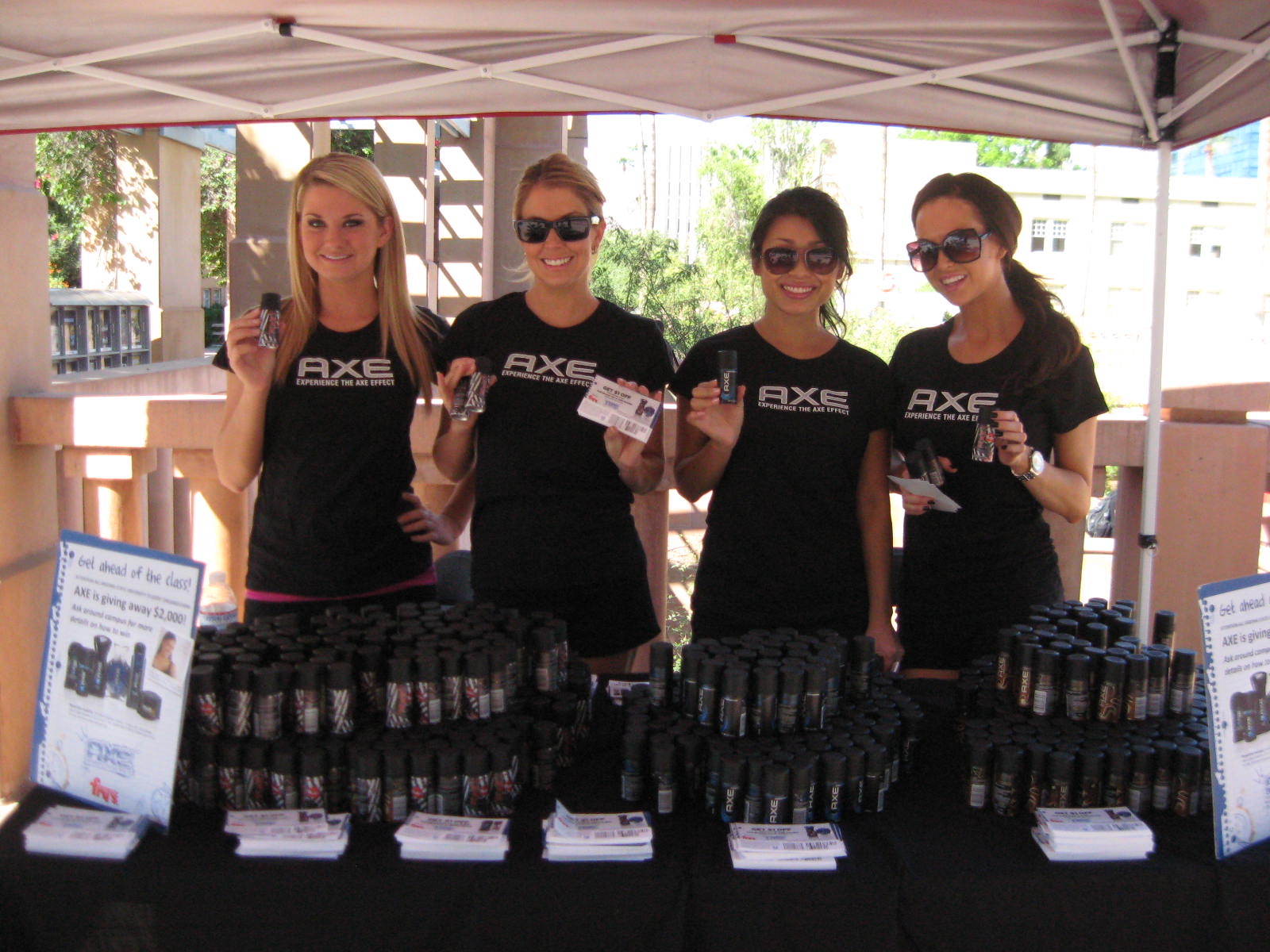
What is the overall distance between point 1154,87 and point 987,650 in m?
1.83

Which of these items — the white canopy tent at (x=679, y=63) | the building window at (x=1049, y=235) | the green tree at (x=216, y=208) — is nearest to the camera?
the white canopy tent at (x=679, y=63)

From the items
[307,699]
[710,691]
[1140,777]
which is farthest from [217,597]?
[1140,777]

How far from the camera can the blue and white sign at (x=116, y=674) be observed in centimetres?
A: 170

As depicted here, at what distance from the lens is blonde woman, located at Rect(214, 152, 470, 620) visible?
8.16ft

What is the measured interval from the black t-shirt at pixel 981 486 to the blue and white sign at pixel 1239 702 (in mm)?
688

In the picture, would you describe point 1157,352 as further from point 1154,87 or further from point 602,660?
point 602,660

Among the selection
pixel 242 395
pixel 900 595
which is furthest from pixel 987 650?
pixel 242 395

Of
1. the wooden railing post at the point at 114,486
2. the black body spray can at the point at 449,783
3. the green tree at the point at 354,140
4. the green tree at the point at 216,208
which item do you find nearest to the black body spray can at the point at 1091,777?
the black body spray can at the point at 449,783

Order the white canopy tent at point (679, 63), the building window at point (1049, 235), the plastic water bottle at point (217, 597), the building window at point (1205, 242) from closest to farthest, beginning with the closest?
the white canopy tent at point (679, 63) → the plastic water bottle at point (217, 597) → the building window at point (1049, 235) → the building window at point (1205, 242)

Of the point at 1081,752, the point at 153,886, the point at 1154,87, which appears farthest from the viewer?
the point at 1154,87

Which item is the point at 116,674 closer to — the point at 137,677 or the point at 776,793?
the point at 137,677

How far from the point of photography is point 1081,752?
177 centimetres

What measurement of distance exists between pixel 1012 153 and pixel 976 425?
6386 centimetres

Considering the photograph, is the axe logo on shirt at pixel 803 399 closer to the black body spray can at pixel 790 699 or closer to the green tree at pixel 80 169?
the black body spray can at pixel 790 699
